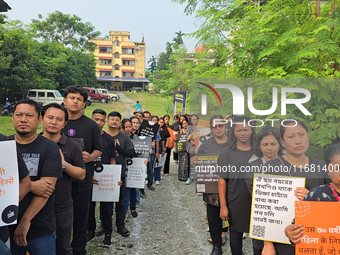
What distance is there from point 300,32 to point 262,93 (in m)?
1.24

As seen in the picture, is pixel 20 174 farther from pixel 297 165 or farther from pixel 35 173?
pixel 297 165

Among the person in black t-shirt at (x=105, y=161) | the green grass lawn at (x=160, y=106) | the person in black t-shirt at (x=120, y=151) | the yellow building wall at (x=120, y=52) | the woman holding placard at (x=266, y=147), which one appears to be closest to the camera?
the woman holding placard at (x=266, y=147)

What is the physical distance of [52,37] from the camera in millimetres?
43344

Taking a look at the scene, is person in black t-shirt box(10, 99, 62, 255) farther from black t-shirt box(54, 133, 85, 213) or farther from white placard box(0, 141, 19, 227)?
black t-shirt box(54, 133, 85, 213)

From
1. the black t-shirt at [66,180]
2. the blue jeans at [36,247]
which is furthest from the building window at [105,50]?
the blue jeans at [36,247]

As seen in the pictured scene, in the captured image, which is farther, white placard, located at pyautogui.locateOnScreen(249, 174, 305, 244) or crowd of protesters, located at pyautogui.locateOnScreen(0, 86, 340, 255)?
white placard, located at pyautogui.locateOnScreen(249, 174, 305, 244)

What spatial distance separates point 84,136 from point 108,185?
113 cm

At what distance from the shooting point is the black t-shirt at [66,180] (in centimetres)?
298

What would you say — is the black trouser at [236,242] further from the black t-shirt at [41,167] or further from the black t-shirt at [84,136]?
the black t-shirt at [41,167]

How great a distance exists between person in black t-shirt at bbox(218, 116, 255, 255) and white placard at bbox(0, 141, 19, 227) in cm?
221

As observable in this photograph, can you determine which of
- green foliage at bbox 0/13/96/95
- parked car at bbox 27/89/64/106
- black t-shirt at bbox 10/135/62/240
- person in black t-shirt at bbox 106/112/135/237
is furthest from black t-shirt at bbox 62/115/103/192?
parked car at bbox 27/89/64/106

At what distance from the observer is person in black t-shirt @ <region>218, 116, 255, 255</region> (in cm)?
331

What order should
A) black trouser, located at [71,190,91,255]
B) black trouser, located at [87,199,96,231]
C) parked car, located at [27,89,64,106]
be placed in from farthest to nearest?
1. parked car, located at [27,89,64,106]
2. black trouser, located at [87,199,96,231]
3. black trouser, located at [71,190,91,255]

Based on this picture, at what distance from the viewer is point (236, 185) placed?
10.9 ft
